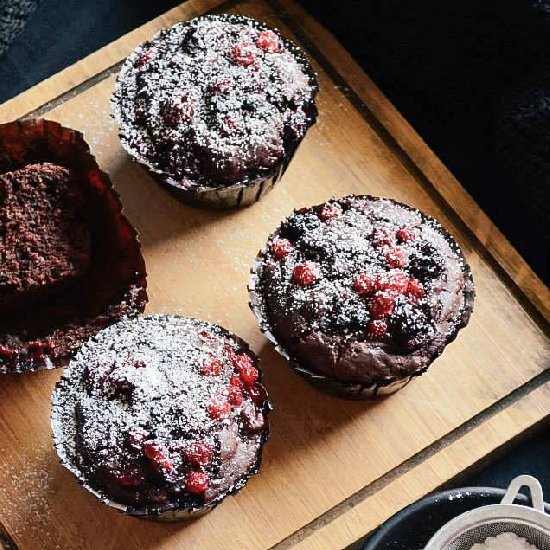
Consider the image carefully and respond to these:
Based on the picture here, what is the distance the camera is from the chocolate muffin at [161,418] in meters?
3.11

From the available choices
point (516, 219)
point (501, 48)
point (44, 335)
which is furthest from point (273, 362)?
point (501, 48)

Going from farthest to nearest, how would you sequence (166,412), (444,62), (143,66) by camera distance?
(444,62) < (143,66) < (166,412)

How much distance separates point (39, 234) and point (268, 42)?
95 centimetres

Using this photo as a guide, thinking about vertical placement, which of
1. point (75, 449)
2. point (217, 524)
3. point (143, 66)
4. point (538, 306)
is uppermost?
point (143, 66)

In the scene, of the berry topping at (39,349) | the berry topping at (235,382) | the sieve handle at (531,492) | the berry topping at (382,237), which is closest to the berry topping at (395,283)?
the berry topping at (382,237)

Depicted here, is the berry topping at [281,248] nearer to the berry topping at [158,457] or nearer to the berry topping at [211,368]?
the berry topping at [211,368]

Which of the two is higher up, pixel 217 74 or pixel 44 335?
pixel 217 74

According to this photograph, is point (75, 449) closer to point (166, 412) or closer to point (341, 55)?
point (166, 412)

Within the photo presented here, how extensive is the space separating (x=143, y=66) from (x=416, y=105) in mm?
1014

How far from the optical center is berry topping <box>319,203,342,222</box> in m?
3.40

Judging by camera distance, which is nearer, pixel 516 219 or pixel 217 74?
pixel 217 74

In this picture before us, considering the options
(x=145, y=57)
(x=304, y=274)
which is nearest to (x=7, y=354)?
(x=304, y=274)

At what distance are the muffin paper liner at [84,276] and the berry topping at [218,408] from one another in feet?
1.49

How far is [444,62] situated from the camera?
3840mm
